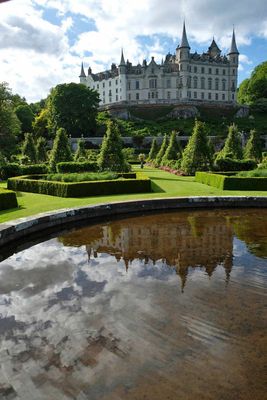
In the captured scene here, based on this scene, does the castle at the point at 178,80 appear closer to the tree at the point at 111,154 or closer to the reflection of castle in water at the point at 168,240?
the tree at the point at 111,154

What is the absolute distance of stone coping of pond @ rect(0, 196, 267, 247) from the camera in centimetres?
1025

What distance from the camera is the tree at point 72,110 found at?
6469cm

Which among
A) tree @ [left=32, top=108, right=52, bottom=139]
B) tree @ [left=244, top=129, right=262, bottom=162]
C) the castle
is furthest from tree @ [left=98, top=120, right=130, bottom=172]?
the castle

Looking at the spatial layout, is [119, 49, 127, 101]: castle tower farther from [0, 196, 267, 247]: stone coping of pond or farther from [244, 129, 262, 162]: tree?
[0, 196, 267, 247]: stone coping of pond

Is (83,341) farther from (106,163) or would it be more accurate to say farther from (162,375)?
(106,163)

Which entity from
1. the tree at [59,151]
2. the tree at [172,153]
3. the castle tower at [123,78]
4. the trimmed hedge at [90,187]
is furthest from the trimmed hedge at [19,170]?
the castle tower at [123,78]

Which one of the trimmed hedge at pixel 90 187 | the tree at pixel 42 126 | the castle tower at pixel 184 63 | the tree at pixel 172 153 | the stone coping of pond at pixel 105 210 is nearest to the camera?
the stone coping of pond at pixel 105 210

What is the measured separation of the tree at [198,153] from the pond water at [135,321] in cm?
1685

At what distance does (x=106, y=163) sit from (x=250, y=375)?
1879 centimetres

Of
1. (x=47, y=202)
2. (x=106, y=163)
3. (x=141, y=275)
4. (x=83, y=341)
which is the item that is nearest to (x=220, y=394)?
(x=83, y=341)

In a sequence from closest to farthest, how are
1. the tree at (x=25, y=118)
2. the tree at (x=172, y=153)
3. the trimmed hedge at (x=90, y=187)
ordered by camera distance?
the trimmed hedge at (x=90, y=187) < the tree at (x=172, y=153) < the tree at (x=25, y=118)

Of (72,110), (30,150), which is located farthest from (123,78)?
(30,150)

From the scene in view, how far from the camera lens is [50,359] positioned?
15.3 feet

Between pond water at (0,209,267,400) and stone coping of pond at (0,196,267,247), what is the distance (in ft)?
3.35
